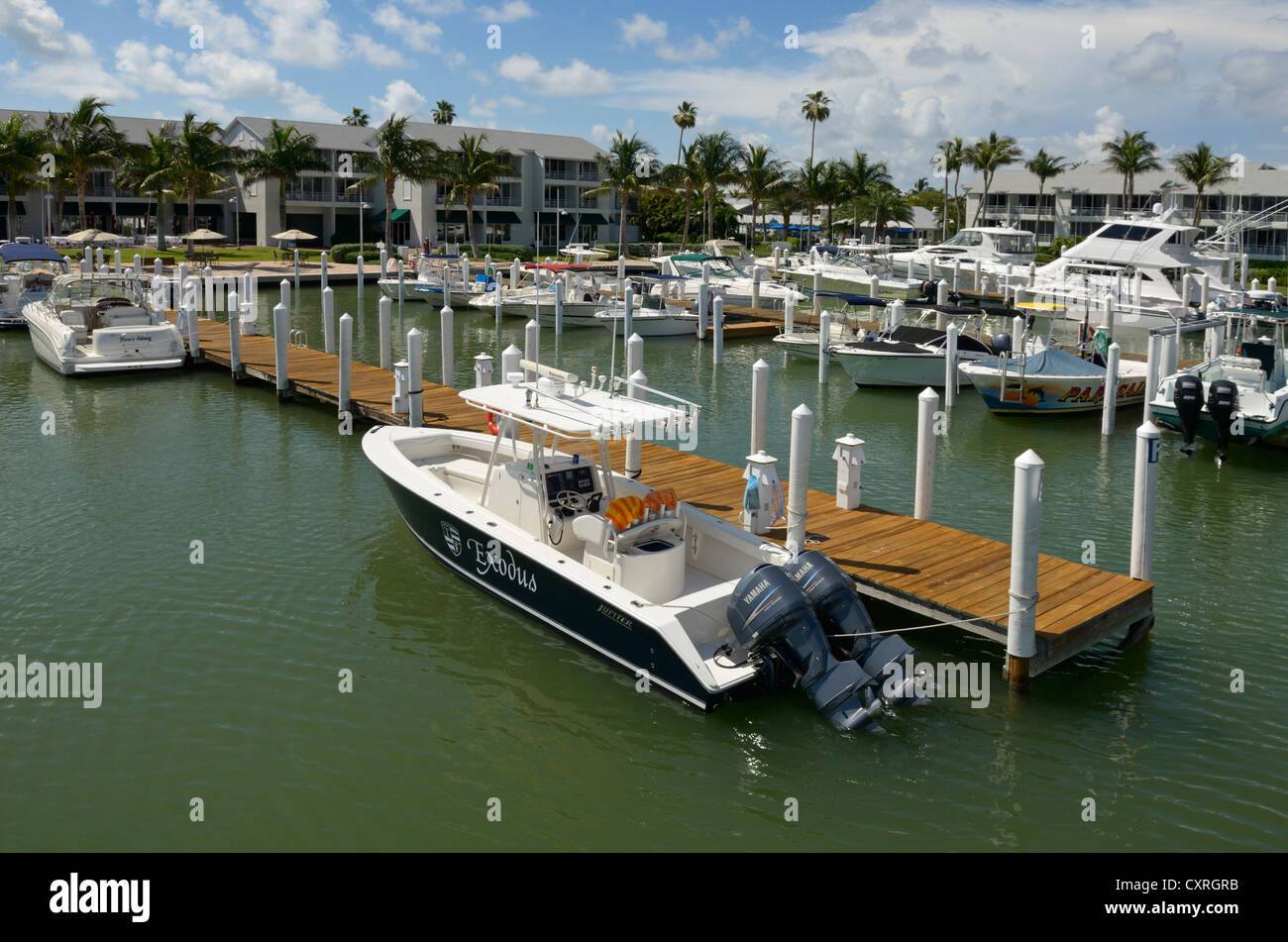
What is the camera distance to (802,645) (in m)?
9.80

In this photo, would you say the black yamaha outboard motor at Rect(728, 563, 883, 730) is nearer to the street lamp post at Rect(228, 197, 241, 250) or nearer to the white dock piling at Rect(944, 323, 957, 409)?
the white dock piling at Rect(944, 323, 957, 409)

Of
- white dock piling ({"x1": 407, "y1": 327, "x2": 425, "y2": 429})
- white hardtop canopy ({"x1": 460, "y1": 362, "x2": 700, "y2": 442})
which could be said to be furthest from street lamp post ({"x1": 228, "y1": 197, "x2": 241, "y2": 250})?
white hardtop canopy ({"x1": 460, "y1": 362, "x2": 700, "y2": 442})

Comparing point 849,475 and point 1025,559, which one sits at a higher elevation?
point 849,475

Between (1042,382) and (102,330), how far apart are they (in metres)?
21.3

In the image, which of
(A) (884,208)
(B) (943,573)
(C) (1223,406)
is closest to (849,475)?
(B) (943,573)

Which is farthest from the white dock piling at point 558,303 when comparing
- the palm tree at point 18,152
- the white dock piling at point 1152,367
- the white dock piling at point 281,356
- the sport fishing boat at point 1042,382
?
the palm tree at point 18,152

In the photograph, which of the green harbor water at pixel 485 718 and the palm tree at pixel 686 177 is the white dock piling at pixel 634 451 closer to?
the green harbor water at pixel 485 718

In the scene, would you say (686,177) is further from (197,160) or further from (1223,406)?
(1223,406)

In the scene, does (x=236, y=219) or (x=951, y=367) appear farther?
(x=236, y=219)

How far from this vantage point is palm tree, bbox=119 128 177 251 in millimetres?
57219

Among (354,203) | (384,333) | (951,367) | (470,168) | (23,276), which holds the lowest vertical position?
(951,367)

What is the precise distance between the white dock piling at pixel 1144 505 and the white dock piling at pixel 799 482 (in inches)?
134

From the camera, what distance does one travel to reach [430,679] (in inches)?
436

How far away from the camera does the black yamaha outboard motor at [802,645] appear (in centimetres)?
970
